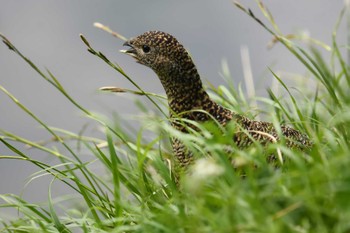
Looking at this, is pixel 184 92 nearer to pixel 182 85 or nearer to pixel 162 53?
pixel 182 85

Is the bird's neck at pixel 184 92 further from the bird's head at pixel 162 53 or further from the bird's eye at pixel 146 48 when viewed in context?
the bird's eye at pixel 146 48

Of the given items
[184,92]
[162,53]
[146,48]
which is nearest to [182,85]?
[184,92]

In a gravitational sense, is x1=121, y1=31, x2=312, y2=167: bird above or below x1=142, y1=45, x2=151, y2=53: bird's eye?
below

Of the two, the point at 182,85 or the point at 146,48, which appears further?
the point at 146,48

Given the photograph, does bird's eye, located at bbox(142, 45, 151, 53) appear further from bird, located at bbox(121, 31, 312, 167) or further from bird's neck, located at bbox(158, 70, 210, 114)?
bird's neck, located at bbox(158, 70, 210, 114)

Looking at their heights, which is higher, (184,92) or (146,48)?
(146,48)

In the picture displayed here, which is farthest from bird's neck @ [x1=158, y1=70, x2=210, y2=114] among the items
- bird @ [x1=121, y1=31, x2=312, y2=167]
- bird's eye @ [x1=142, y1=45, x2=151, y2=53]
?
bird's eye @ [x1=142, y1=45, x2=151, y2=53]

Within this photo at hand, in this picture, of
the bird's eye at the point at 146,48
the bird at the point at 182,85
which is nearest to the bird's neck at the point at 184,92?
the bird at the point at 182,85

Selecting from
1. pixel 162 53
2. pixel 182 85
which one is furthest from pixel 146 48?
pixel 182 85

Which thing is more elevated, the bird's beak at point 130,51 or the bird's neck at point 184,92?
the bird's beak at point 130,51
